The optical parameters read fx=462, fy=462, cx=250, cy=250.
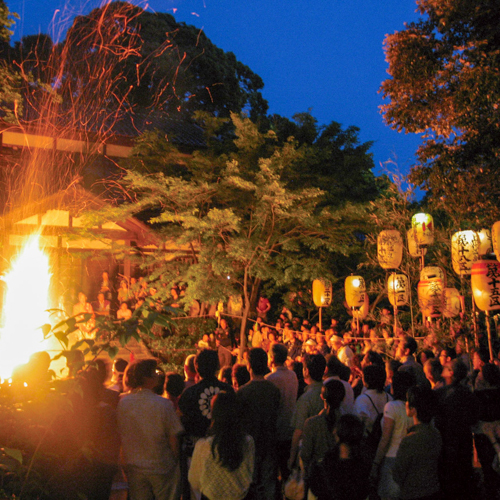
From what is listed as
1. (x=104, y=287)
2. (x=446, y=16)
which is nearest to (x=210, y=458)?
(x=446, y=16)

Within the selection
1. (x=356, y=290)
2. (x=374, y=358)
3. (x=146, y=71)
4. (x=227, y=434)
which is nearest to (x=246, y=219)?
(x=356, y=290)

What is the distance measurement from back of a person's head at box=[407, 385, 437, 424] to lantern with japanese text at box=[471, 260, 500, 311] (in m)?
5.63

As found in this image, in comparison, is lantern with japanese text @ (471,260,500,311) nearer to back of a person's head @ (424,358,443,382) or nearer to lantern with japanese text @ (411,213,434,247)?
lantern with japanese text @ (411,213,434,247)

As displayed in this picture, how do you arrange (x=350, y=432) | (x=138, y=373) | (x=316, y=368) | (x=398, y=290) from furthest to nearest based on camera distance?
(x=398, y=290) → (x=316, y=368) → (x=138, y=373) → (x=350, y=432)

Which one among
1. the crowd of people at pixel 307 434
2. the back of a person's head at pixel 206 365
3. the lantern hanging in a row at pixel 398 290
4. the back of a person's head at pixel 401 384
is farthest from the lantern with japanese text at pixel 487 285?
the back of a person's head at pixel 206 365

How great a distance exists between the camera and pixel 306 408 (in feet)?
12.2

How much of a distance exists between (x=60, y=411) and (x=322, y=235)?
1053cm

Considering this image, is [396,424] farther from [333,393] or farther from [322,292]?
[322,292]

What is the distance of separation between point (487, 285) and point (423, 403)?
5794mm

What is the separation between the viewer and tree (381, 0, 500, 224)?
744 centimetres

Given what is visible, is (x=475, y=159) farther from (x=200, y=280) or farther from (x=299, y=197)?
(x=200, y=280)

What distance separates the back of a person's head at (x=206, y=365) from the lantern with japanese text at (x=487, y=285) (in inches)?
240

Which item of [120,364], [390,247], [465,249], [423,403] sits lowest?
[423,403]

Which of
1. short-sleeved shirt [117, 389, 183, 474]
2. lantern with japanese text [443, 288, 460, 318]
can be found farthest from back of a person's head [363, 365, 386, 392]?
lantern with japanese text [443, 288, 460, 318]
